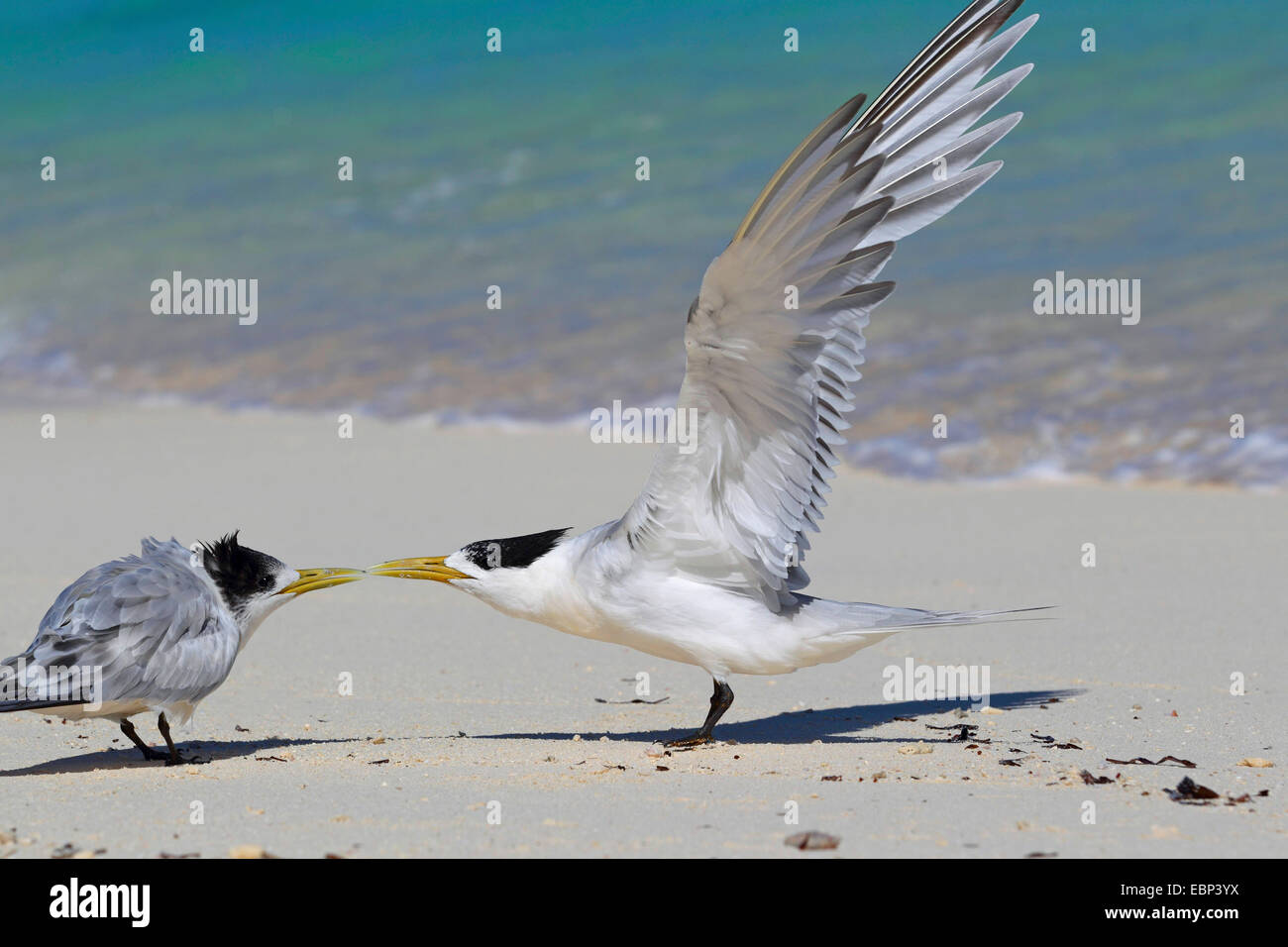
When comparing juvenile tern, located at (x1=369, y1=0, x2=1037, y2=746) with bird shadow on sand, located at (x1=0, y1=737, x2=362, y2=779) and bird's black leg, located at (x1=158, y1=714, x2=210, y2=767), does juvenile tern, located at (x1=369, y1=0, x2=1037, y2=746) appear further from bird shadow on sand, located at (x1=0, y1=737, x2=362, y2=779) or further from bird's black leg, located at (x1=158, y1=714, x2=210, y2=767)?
bird's black leg, located at (x1=158, y1=714, x2=210, y2=767)

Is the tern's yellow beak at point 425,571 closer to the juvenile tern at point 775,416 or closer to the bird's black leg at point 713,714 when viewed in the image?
the juvenile tern at point 775,416

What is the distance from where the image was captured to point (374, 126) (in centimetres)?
2117

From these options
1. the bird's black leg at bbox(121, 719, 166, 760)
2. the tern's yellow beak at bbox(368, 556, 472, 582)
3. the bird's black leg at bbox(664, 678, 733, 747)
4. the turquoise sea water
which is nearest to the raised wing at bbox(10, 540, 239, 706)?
the bird's black leg at bbox(121, 719, 166, 760)

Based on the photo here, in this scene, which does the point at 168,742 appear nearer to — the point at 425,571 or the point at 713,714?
the point at 425,571

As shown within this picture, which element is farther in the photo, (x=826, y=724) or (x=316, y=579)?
(x=826, y=724)

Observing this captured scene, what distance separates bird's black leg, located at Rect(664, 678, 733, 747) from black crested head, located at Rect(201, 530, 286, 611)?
138 cm

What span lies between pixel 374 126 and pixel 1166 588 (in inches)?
A: 652

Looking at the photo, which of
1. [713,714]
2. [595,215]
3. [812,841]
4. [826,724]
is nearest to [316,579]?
[713,714]

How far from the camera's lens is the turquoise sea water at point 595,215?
10.9 meters

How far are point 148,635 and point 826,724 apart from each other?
225 centimetres

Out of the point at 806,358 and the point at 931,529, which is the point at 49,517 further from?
the point at 806,358

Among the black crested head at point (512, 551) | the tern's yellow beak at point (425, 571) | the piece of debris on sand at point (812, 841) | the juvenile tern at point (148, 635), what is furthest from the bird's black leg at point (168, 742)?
the piece of debris on sand at point (812, 841)

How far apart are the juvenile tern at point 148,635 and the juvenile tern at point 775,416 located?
0.53m

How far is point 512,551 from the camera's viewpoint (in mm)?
4926
